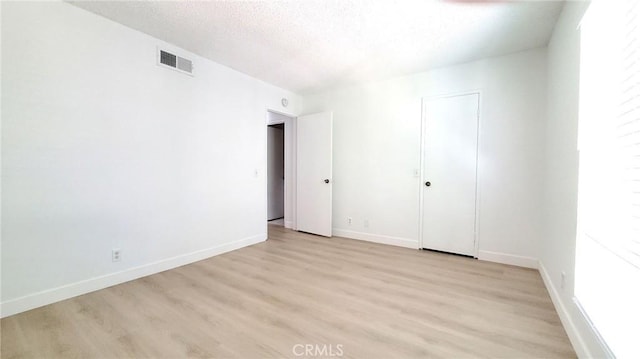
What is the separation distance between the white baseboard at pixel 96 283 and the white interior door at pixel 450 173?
2970mm

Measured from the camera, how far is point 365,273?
2801 millimetres

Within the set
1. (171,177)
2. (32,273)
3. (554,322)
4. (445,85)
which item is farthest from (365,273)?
(32,273)

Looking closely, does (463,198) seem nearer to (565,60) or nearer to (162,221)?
(565,60)

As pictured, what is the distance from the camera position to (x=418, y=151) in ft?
12.0

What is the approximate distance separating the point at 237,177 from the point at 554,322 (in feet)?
11.9

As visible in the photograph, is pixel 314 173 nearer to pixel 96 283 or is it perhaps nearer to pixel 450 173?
pixel 450 173

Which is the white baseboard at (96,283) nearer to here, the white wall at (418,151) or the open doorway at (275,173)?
the white wall at (418,151)

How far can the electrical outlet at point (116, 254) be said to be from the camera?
8.17ft

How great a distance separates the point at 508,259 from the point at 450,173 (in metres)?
1.23

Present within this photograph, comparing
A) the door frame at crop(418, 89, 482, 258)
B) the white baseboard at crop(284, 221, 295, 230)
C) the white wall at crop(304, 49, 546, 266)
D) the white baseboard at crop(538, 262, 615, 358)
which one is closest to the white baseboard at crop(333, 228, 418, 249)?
the white wall at crop(304, 49, 546, 266)

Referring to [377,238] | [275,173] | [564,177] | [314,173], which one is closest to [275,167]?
[275,173]

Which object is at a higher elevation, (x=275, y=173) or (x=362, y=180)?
(x=275, y=173)

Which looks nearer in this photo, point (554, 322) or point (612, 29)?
point (612, 29)

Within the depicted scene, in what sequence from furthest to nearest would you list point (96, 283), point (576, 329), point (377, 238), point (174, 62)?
point (377, 238) → point (174, 62) → point (96, 283) → point (576, 329)
